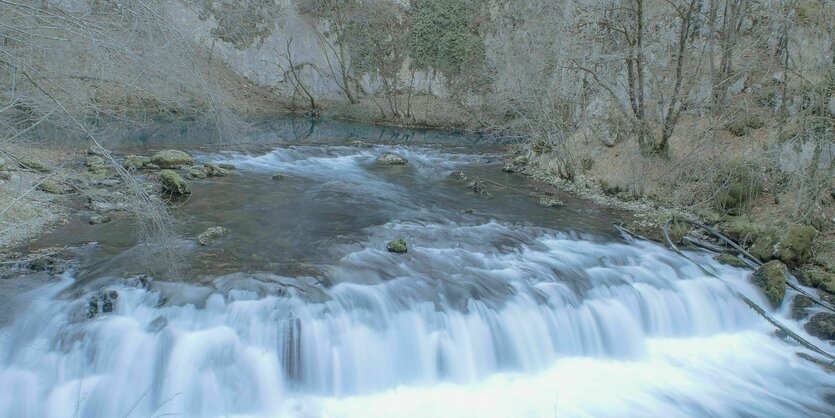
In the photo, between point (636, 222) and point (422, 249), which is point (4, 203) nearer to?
point (422, 249)

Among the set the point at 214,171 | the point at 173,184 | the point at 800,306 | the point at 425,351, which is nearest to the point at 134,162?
the point at 214,171

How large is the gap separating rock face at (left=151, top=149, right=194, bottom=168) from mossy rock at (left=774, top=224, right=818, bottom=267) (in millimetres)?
12216

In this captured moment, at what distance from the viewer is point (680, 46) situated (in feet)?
37.9

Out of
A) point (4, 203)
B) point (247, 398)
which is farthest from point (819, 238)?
point (4, 203)

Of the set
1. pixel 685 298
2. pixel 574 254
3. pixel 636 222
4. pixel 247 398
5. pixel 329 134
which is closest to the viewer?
pixel 247 398

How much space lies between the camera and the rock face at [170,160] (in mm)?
12597

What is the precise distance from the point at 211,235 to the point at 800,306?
8.64 meters

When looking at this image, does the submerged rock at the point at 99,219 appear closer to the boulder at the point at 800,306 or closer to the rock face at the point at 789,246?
the boulder at the point at 800,306

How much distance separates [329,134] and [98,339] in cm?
1631

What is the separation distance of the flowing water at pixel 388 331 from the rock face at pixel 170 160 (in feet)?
11.1

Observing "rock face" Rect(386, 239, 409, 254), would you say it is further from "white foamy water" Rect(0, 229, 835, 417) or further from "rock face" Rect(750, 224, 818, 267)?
"rock face" Rect(750, 224, 818, 267)

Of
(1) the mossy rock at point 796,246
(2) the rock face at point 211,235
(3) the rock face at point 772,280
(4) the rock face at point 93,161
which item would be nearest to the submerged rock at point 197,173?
(4) the rock face at point 93,161

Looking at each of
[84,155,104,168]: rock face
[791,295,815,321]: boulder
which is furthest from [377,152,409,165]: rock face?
[791,295,815,321]: boulder

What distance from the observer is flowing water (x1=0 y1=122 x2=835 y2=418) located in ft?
17.8
